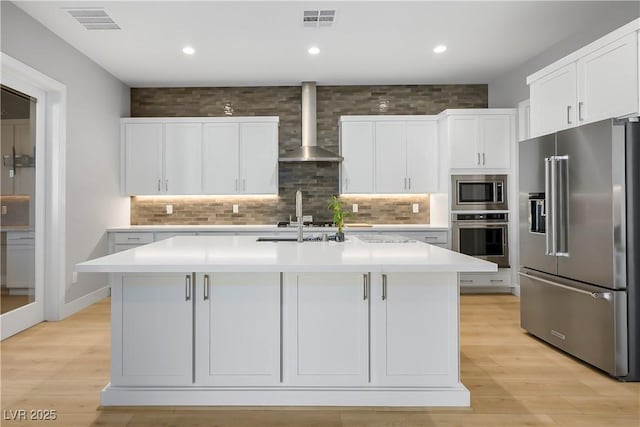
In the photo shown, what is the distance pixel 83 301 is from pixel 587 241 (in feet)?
16.2

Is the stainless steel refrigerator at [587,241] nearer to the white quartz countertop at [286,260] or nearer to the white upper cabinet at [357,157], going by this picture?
the white quartz countertop at [286,260]

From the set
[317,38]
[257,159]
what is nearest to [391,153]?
[257,159]

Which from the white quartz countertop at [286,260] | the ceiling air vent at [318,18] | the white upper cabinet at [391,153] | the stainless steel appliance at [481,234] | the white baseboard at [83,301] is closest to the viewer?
the white quartz countertop at [286,260]

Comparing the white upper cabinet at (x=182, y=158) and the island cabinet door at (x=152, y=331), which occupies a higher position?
the white upper cabinet at (x=182, y=158)

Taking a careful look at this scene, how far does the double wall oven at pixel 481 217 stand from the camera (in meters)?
5.51

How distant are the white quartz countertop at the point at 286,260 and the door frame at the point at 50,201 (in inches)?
82.6

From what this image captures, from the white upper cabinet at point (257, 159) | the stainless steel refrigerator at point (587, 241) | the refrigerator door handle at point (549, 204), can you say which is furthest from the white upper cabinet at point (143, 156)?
the refrigerator door handle at point (549, 204)

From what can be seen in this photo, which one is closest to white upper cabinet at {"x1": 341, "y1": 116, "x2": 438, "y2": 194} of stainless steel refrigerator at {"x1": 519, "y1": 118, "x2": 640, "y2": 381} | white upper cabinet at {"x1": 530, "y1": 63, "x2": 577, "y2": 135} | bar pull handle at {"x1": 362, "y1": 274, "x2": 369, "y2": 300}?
white upper cabinet at {"x1": 530, "y1": 63, "x2": 577, "y2": 135}

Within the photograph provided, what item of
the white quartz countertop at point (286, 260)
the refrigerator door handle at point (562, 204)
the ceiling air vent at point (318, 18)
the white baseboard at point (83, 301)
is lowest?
the white baseboard at point (83, 301)

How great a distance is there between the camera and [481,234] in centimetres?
552

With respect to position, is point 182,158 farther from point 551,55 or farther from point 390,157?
point 551,55

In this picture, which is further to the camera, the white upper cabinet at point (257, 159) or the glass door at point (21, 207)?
the white upper cabinet at point (257, 159)

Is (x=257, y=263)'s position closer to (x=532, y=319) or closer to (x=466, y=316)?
(x=532, y=319)

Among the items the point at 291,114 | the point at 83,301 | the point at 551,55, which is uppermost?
the point at 551,55
